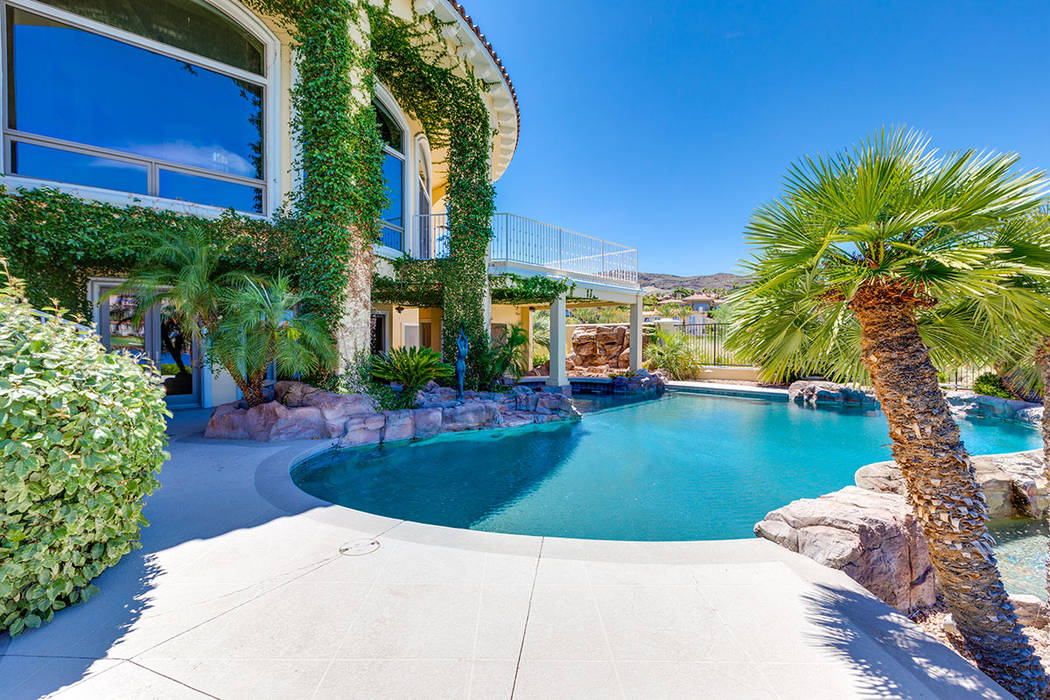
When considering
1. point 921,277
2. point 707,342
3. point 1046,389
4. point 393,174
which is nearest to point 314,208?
point 393,174

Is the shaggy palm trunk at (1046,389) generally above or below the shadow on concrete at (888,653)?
above

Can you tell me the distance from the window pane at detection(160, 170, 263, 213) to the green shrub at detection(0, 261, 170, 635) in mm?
6190

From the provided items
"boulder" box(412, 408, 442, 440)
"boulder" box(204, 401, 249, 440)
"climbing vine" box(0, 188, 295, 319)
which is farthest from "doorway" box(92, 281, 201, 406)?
"boulder" box(412, 408, 442, 440)

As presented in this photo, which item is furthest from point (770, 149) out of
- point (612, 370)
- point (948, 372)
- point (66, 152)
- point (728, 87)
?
point (66, 152)

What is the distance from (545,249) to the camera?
44.2 ft

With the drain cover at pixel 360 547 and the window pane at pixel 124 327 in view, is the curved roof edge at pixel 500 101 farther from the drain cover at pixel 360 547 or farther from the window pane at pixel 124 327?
the drain cover at pixel 360 547

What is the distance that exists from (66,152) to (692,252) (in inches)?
1358

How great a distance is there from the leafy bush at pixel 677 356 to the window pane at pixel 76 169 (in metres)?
16.6

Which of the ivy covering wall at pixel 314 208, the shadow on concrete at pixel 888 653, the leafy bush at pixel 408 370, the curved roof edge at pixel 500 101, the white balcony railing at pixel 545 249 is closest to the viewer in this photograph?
the shadow on concrete at pixel 888 653

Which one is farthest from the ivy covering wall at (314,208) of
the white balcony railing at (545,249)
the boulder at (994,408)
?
the boulder at (994,408)

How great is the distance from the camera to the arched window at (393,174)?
34.8ft

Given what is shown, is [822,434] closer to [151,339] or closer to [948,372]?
[948,372]

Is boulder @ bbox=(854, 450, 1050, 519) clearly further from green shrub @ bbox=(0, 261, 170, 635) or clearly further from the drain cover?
green shrub @ bbox=(0, 261, 170, 635)

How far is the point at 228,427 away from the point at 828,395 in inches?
598
